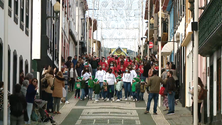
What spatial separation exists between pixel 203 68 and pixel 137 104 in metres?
5.73

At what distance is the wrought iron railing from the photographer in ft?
62.1

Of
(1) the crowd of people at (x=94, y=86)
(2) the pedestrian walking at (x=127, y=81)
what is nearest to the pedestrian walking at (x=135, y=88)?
(1) the crowd of people at (x=94, y=86)

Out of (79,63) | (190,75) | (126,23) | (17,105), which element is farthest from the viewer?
(126,23)

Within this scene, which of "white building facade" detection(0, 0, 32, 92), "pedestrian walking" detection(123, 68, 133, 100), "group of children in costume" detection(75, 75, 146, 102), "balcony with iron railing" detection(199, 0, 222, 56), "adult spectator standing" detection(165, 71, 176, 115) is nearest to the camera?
"balcony with iron railing" detection(199, 0, 222, 56)

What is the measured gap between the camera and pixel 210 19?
20922mm

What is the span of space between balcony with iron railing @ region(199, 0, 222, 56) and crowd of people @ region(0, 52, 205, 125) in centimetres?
344

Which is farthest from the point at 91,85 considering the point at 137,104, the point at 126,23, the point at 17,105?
A: the point at 126,23

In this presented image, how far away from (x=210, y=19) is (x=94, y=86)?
40.9 ft

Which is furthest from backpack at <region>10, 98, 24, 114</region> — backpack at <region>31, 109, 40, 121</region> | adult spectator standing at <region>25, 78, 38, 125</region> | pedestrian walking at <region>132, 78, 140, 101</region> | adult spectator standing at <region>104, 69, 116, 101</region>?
adult spectator standing at <region>104, 69, 116, 101</region>

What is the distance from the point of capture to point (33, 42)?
3478 cm

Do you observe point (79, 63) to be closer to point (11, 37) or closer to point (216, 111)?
point (11, 37)

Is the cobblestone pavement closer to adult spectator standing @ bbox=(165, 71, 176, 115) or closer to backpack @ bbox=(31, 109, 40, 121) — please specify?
adult spectator standing @ bbox=(165, 71, 176, 115)

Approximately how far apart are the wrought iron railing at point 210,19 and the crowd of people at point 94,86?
10.5 ft

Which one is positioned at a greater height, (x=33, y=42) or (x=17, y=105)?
(x=33, y=42)
